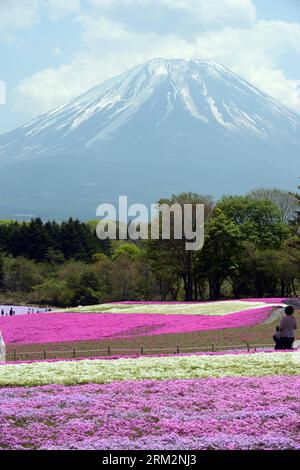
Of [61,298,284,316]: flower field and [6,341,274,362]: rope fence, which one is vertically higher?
[61,298,284,316]: flower field

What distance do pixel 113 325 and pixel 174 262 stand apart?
3324 centimetres

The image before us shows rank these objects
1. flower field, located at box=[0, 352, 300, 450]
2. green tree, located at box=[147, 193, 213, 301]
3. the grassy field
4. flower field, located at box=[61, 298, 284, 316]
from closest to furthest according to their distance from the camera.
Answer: flower field, located at box=[0, 352, 300, 450], the grassy field, flower field, located at box=[61, 298, 284, 316], green tree, located at box=[147, 193, 213, 301]

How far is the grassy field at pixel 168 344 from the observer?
33.5 meters

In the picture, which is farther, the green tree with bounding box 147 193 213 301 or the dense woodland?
the green tree with bounding box 147 193 213 301

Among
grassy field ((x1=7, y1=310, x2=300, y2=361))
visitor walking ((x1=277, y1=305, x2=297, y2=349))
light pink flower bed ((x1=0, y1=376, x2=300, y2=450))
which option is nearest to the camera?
light pink flower bed ((x1=0, y1=376, x2=300, y2=450))

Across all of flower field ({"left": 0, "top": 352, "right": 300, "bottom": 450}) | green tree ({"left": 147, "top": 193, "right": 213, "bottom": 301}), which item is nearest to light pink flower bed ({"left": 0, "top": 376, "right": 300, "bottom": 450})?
flower field ({"left": 0, "top": 352, "right": 300, "bottom": 450})

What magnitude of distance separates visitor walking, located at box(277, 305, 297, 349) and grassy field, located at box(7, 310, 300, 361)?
262 inches

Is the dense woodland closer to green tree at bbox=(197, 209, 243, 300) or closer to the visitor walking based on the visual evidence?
green tree at bbox=(197, 209, 243, 300)

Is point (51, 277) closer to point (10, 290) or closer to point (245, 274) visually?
point (10, 290)

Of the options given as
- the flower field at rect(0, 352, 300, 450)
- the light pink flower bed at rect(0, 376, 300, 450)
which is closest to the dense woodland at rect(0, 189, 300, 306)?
the flower field at rect(0, 352, 300, 450)

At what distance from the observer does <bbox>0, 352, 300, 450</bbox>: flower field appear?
14.6 m

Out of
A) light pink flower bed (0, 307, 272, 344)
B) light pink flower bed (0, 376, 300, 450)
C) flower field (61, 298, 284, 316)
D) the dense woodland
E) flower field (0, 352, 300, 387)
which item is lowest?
light pink flower bed (0, 376, 300, 450)
